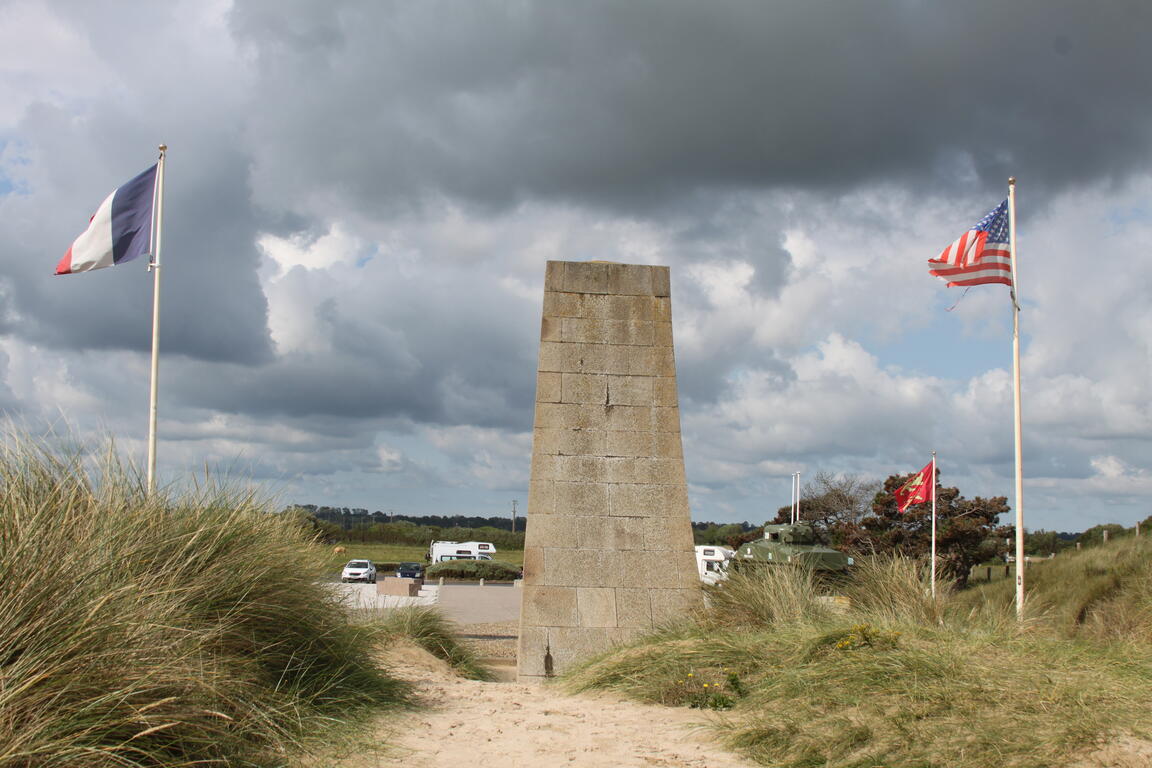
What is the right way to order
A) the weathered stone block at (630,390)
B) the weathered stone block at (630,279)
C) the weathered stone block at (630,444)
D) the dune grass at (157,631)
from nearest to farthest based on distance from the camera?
1. the dune grass at (157,631)
2. the weathered stone block at (630,444)
3. the weathered stone block at (630,390)
4. the weathered stone block at (630,279)

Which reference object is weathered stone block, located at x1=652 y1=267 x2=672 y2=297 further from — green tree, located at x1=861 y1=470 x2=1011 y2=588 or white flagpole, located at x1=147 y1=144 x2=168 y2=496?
green tree, located at x1=861 y1=470 x2=1011 y2=588

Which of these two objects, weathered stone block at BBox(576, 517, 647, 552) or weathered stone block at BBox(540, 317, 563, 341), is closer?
weathered stone block at BBox(576, 517, 647, 552)

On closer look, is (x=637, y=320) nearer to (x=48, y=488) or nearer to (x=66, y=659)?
(x=48, y=488)

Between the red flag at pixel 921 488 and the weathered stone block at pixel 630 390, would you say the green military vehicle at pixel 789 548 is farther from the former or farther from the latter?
the weathered stone block at pixel 630 390

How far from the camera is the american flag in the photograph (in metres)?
12.3

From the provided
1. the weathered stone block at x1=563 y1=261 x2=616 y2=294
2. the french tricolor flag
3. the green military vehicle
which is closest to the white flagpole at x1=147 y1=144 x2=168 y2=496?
the french tricolor flag

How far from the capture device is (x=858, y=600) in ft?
30.2

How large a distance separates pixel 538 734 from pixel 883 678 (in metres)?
2.30

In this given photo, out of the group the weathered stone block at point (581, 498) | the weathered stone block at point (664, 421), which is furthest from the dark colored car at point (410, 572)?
the weathered stone block at point (664, 421)

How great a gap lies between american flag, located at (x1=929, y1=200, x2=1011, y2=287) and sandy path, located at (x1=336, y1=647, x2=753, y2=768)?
748cm

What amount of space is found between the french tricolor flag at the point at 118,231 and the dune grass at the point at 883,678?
7.22 meters

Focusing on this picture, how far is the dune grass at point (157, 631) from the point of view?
13.7ft

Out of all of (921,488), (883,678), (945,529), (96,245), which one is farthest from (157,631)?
(945,529)

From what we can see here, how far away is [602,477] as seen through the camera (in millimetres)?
10359
